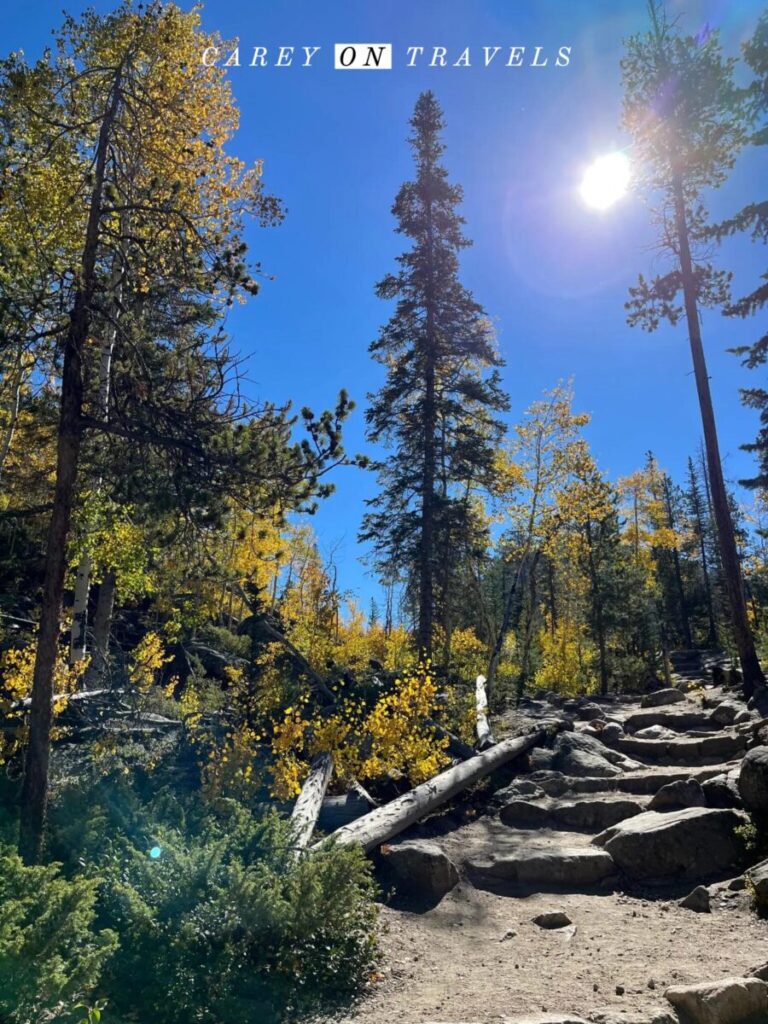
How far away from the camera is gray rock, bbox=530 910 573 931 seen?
5.73 metres

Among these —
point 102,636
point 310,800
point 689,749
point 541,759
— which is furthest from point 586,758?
point 102,636

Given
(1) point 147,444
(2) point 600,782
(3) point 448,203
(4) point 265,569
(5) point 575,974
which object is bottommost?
(5) point 575,974

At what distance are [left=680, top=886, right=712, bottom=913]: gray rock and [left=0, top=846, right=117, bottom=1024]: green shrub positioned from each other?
4857 mm

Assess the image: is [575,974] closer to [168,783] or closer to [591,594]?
[168,783]

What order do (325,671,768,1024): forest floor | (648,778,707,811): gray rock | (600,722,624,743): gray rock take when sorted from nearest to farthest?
(325,671,768,1024): forest floor → (648,778,707,811): gray rock → (600,722,624,743): gray rock

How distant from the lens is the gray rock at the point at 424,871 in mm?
6633

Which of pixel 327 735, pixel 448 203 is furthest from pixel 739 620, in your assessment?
pixel 448 203

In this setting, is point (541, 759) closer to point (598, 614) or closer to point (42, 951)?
point (42, 951)

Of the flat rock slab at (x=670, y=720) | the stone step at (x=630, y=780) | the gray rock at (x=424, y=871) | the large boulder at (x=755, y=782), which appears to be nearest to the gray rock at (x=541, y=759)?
the stone step at (x=630, y=780)

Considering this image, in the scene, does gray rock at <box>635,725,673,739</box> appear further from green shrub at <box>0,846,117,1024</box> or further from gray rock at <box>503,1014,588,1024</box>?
green shrub at <box>0,846,117,1024</box>

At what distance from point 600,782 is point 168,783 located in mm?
Result: 5844

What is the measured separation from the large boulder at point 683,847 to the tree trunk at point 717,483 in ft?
21.0

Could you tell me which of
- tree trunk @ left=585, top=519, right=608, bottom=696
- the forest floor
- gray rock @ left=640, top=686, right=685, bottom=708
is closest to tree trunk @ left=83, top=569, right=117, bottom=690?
the forest floor

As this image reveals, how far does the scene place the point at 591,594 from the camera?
22.7 metres
